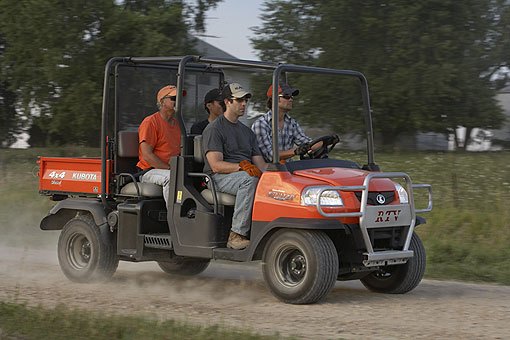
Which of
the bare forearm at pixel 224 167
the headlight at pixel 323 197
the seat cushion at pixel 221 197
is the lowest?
the seat cushion at pixel 221 197

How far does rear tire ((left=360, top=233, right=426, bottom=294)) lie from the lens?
29.1 ft

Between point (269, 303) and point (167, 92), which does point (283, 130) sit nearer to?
point (167, 92)

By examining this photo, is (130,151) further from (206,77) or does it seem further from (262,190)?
(262,190)

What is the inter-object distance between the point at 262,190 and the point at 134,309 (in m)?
1.50

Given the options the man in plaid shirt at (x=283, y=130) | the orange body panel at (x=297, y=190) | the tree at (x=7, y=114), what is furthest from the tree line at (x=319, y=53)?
the orange body panel at (x=297, y=190)

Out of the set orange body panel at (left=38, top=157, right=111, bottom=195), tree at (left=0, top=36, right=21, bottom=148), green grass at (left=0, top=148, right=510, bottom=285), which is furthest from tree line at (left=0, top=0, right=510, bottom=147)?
orange body panel at (left=38, top=157, right=111, bottom=195)

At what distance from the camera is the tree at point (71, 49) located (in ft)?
102

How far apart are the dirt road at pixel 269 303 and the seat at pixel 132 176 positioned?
36.9 inches

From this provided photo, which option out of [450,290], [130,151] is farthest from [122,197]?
[450,290]

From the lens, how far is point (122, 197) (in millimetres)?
9984

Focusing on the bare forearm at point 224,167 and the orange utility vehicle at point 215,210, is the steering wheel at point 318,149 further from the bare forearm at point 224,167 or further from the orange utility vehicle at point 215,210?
the bare forearm at point 224,167

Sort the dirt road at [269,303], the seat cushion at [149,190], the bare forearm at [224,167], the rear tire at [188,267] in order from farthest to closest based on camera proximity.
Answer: the rear tire at [188,267] → the seat cushion at [149,190] → the bare forearm at [224,167] → the dirt road at [269,303]

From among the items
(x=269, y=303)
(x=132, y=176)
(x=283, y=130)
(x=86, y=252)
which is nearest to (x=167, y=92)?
(x=132, y=176)

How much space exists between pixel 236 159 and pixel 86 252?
86.5 inches
